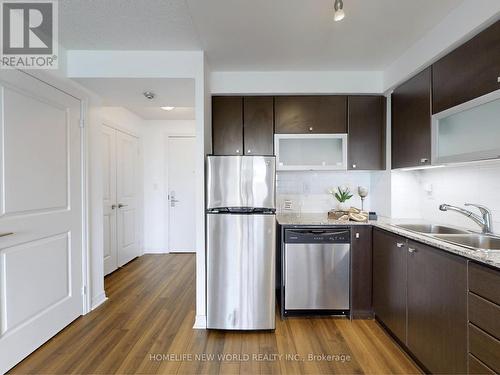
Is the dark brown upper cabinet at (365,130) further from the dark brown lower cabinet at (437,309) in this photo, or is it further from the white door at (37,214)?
the white door at (37,214)

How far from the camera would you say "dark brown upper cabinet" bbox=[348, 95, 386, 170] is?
280 centimetres

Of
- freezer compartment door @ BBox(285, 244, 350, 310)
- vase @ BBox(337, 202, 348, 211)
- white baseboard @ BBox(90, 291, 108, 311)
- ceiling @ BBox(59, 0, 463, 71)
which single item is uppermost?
ceiling @ BBox(59, 0, 463, 71)

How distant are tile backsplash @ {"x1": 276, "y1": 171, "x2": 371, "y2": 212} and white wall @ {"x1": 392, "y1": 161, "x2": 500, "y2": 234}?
44cm

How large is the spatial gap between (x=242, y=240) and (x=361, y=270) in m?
1.18

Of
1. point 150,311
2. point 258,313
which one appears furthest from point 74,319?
point 258,313

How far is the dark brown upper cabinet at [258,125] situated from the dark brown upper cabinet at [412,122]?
126 centimetres

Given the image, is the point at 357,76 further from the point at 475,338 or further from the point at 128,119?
the point at 128,119

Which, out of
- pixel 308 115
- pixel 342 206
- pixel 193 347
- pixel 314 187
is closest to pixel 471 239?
pixel 342 206

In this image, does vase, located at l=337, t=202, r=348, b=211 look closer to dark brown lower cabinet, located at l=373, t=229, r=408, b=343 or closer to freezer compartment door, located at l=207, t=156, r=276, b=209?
dark brown lower cabinet, located at l=373, t=229, r=408, b=343

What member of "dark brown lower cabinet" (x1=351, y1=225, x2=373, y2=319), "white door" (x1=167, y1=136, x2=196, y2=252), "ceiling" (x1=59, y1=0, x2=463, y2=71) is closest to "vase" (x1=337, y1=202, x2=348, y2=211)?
"dark brown lower cabinet" (x1=351, y1=225, x2=373, y2=319)

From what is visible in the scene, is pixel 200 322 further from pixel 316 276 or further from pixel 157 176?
pixel 157 176

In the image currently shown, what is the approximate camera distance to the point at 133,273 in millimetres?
3658

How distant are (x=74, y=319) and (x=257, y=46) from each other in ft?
9.94

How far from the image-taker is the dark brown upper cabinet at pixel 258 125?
2795 mm
